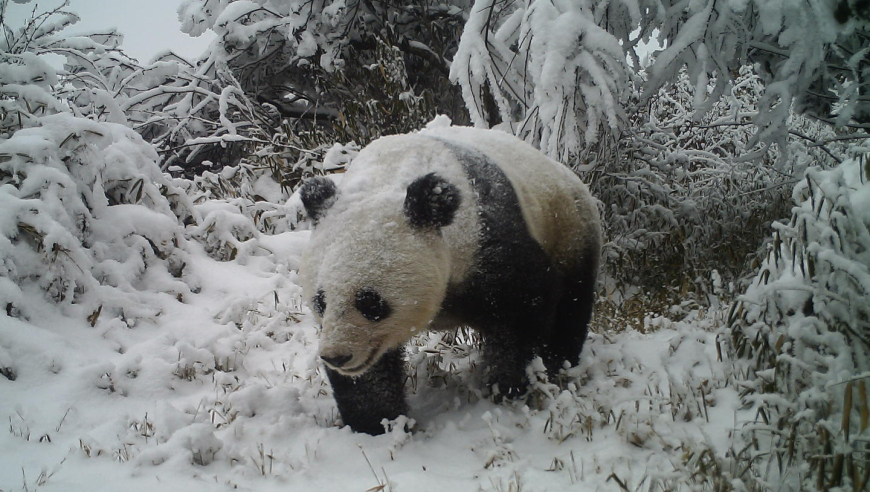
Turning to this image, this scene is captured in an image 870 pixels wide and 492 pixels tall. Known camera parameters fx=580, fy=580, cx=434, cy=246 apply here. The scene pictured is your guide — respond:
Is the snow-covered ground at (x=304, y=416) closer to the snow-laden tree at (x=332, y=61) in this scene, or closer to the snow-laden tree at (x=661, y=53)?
the snow-laden tree at (x=661, y=53)

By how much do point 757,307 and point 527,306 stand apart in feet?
3.04

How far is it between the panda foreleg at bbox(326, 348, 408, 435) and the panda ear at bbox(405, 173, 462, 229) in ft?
2.06

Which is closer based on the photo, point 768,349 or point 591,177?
point 768,349

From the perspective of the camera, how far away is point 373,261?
7.45 ft

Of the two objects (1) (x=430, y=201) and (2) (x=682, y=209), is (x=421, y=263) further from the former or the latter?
(2) (x=682, y=209)

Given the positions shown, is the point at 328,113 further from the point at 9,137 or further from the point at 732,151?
the point at 732,151

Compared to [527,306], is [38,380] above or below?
below

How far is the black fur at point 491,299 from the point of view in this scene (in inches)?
100

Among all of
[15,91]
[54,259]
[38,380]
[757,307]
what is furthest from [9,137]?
[757,307]

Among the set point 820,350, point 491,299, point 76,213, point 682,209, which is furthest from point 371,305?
point 682,209

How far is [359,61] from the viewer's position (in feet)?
23.5

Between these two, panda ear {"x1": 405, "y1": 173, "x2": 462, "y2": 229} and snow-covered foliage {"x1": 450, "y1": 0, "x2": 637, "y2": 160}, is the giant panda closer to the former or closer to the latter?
panda ear {"x1": 405, "y1": 173, "x2": 462, "y2": 229}

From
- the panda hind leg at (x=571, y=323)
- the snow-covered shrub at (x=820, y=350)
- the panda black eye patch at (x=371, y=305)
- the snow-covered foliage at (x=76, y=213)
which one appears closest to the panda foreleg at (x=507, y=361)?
the panda hind leg at (x=571, y=323)

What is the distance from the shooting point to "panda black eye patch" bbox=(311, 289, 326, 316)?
2.33 metres
